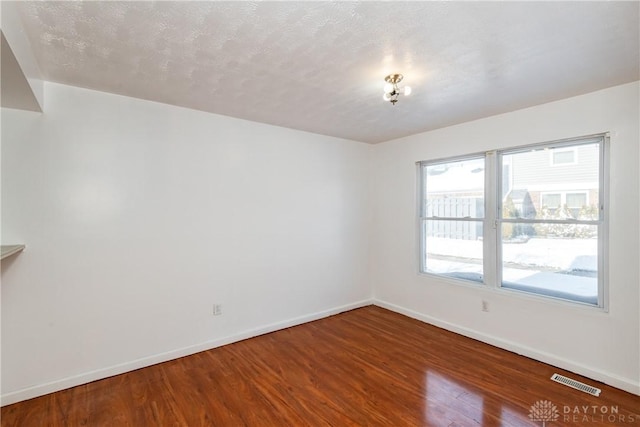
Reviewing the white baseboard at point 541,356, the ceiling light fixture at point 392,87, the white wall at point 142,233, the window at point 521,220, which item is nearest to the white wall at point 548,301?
the white baseboard at point 541,356

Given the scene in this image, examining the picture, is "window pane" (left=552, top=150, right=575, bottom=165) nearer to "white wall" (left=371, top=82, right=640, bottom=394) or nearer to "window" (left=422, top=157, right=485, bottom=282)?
"white wall" (left=371, top=82, right=640, bottom=394)

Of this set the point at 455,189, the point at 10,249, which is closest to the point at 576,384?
the point at 455,189

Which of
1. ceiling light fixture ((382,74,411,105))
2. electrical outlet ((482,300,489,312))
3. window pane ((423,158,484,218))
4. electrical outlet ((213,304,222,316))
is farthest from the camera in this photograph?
window pane ((423,158,484,218))

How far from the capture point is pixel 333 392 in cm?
240

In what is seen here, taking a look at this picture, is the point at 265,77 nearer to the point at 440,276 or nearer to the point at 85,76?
the point at 85,76

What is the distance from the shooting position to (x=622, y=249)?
2.44 meters

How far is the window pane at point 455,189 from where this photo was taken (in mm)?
3521

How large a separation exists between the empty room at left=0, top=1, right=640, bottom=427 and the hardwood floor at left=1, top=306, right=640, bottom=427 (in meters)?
0.02

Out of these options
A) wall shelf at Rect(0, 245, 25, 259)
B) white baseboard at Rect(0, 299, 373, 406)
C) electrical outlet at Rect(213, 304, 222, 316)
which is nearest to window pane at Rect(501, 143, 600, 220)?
white baseboard at Rect(0, 299, 373, 406)

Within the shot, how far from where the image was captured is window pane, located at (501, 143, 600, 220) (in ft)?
8.79

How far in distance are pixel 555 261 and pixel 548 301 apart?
0.39 m

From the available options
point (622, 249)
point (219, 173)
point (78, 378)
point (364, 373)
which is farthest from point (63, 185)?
point (622, 249)

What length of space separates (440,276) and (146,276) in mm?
3345

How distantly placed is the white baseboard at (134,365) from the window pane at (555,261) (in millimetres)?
2442
